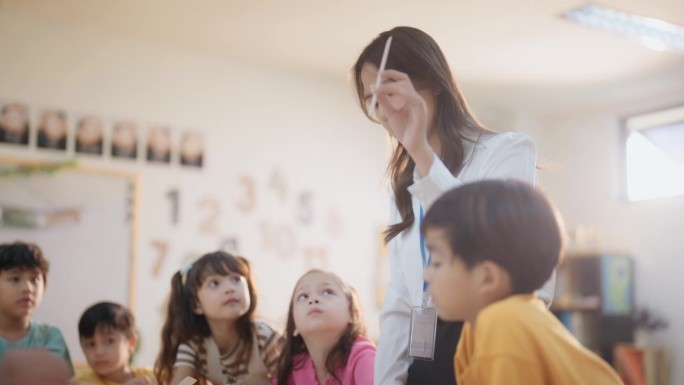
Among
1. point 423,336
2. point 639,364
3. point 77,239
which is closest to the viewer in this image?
point 423,336

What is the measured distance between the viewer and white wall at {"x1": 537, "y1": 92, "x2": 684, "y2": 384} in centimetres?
537

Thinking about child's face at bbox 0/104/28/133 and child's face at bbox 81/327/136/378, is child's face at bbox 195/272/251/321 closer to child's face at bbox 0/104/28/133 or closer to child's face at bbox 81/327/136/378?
child's face at bbox 81/327/136/378

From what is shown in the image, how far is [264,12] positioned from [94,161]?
4.20ft

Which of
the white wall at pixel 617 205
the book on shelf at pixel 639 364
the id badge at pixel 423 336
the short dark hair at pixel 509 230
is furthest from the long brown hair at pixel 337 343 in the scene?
the book on shelf at pixel 639 364

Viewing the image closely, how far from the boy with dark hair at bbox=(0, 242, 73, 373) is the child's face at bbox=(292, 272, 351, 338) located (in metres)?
0.87

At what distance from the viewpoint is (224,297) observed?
228 centimetres

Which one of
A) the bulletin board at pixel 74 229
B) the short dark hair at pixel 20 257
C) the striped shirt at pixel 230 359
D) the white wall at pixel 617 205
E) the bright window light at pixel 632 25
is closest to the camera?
the striped shirt at pixel 230 359

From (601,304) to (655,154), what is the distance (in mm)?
1157

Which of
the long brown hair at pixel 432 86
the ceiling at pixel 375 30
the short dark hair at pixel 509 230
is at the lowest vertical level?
the short dark hair at pixel 509 230

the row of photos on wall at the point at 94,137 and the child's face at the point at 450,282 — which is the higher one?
the row of photos on wall at the point at 94,137

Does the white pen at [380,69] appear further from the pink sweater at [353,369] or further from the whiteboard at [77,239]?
the whiteboard at [77,239]

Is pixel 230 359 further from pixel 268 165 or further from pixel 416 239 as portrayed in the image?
pixel 268 165

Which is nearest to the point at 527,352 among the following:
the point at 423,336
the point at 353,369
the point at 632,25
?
the point at 423,336

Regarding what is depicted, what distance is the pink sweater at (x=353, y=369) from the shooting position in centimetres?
194
